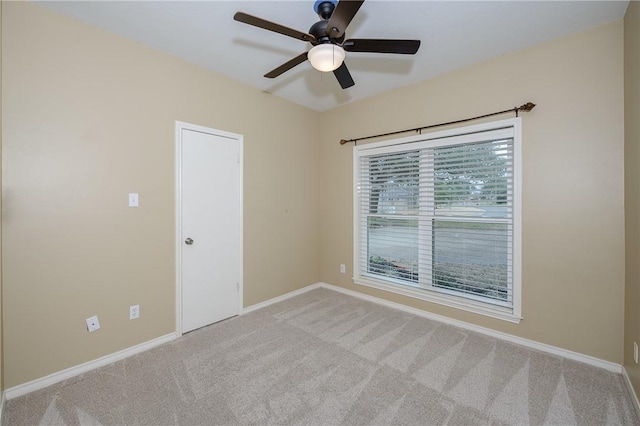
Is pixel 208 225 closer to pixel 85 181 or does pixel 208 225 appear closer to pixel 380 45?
pixel 85 181

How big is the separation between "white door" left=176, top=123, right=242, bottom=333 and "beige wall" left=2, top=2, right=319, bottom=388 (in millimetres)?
113

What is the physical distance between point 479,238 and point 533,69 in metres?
1.59

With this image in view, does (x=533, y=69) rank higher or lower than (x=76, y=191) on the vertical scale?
higher

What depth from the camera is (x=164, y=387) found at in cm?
200

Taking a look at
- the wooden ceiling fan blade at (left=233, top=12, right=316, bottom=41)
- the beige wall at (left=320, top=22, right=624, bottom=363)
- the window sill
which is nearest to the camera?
the wooden ceiling fan blade at (left=233, top=12, right=316, bottom=41)

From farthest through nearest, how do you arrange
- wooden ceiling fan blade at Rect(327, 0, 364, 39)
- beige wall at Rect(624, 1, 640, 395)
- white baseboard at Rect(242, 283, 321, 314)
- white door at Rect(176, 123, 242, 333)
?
white baseboard at Rect(242, 283, 321, 314) < white door at Rect(176, 123, 242, 333) < beige wall at Rect(624, 1, 640, 395) < wooden ceiling fan blade at Rect(327, 0, 364, 39)

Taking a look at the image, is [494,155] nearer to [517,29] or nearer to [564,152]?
[564,152]

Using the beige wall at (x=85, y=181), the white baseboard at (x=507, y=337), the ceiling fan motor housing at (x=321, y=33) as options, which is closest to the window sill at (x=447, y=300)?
the white baseboard at (x=507, y=337)

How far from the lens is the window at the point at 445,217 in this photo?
267 cm

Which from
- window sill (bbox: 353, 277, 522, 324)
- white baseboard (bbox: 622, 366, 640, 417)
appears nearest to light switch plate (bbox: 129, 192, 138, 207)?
window sill (bbox: 353, 277, 522, 324)

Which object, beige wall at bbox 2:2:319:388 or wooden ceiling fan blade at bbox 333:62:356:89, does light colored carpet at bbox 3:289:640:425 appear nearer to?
beige wall at bbox 2:2:319:388

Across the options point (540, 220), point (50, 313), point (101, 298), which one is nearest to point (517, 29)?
point (540, 220)

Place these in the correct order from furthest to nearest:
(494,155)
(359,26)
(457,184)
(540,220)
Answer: (457,184) → (494,155) → (540,220) → (359,26)

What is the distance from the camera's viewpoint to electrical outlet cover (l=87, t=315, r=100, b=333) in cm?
222
